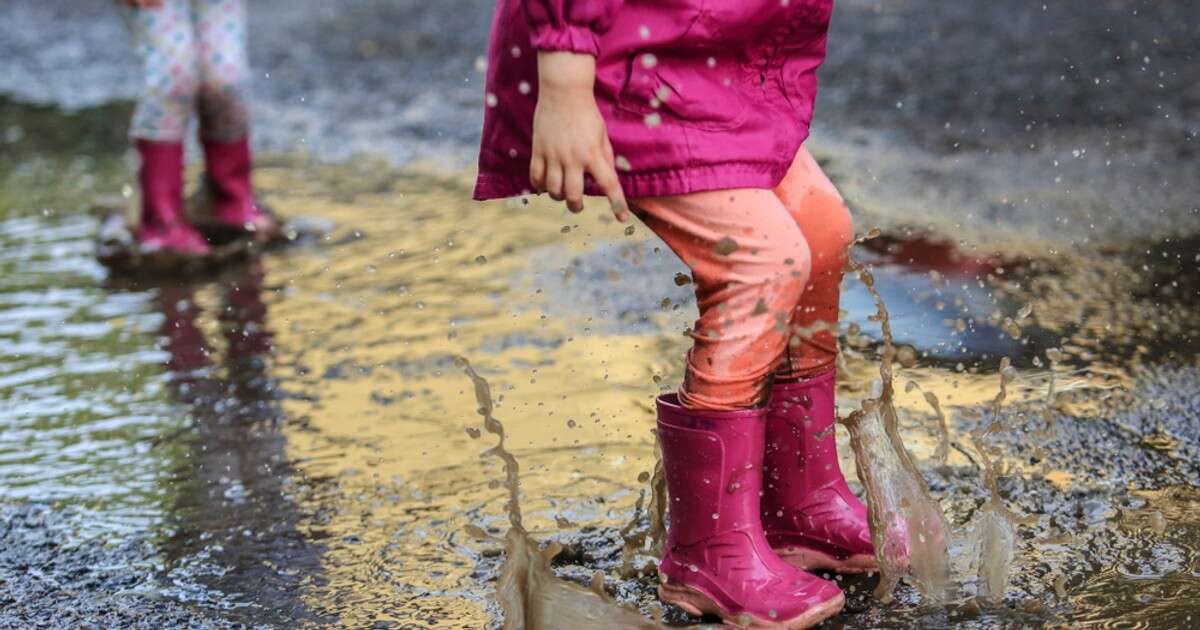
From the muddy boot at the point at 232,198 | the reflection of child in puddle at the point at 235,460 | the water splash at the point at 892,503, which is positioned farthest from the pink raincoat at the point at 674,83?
the muddy boot at the point at 232,198

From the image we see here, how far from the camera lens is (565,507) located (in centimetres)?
277

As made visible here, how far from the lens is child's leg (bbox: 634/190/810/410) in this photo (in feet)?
7.37

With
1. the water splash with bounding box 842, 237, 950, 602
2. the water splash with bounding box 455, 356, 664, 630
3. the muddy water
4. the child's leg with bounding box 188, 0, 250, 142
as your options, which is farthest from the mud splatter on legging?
the water splash with bounding box 842, 237, 950, 602

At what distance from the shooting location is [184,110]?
4594 mm

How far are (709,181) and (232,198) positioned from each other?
287cm

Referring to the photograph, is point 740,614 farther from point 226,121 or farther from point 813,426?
point 226,121

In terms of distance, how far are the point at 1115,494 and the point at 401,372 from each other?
1.53 m

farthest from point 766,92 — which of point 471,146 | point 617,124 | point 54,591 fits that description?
point 471,146

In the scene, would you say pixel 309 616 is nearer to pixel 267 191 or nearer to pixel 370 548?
pixel 370 548

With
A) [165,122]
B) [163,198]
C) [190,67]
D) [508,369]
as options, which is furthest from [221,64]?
[508,369]

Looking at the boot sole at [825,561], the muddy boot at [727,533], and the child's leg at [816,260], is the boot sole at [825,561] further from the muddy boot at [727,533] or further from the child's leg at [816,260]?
the child's leg at [816,260]

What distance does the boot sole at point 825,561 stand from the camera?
250 cm

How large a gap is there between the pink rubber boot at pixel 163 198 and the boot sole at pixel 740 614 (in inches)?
101

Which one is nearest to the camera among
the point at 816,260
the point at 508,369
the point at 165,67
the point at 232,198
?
the point at 816,260
